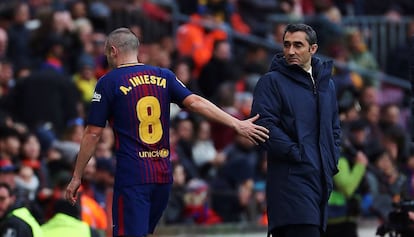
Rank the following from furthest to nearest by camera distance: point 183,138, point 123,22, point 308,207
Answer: point 123,22 → point 183,138 → point 308,207

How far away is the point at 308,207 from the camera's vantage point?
1055cm

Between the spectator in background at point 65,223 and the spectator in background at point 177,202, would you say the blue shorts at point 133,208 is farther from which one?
the spectator in background at point 177,202

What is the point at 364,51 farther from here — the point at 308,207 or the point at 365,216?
the point at 308,207

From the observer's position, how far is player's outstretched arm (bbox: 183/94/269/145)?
10539mm

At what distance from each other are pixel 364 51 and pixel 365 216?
5909 mm

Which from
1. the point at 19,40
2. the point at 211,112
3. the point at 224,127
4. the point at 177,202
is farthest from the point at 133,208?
the point at 224,127

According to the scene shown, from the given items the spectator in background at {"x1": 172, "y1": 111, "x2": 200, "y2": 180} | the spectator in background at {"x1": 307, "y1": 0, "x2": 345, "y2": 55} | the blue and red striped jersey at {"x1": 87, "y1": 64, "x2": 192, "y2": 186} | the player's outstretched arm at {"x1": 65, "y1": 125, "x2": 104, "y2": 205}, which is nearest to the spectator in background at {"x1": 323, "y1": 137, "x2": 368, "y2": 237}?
the blue and red striped jersey at {"x1": 87, "y1": 64, "x2": 192, "y2": 186}

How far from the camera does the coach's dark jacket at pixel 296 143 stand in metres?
10.6

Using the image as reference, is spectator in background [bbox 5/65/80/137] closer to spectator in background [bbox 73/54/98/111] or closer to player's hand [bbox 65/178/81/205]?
spectator in background [bbox 73/54/98/111]

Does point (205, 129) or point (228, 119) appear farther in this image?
point (205, 129)

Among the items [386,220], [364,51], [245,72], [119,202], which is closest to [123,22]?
[245,72]

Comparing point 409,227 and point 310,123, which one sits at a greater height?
point 310,123

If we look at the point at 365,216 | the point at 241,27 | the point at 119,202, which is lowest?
the point at 365,216

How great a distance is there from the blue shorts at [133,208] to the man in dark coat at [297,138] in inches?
36.5
